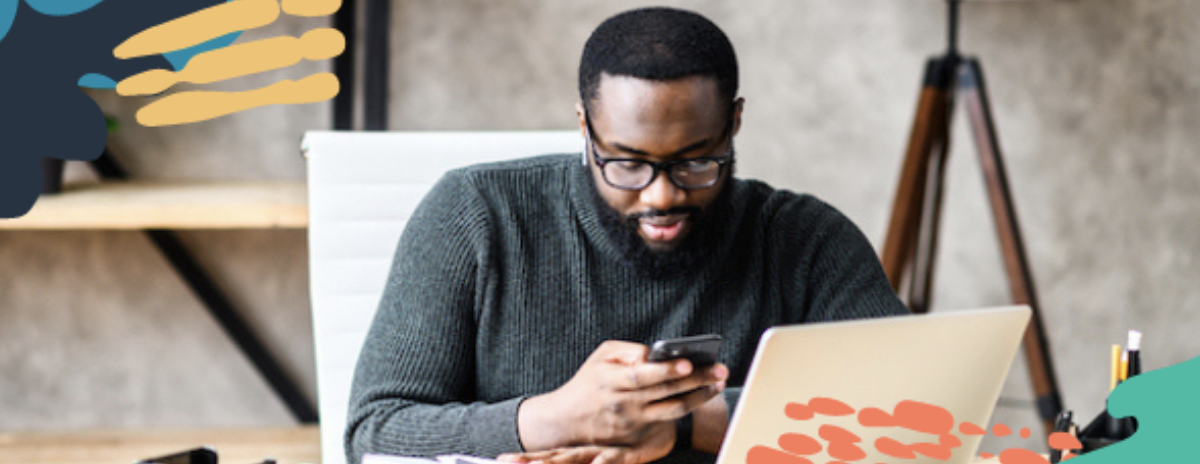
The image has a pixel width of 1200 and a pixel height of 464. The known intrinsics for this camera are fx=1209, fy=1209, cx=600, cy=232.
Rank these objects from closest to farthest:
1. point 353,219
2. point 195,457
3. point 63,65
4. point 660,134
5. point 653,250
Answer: point 195,457 < point 660,134 < point 653,250 < point 353,219 < point 63,65

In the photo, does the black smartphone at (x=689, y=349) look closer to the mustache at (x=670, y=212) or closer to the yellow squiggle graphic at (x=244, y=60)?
the mustache at (x=670, y=212)

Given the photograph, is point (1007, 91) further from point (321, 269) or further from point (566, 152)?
point (321, 269)

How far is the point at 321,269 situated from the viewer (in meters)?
1.32

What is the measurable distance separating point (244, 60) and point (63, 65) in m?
0.31

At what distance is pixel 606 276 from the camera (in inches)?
48.0

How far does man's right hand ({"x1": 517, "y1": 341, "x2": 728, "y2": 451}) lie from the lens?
919 mm

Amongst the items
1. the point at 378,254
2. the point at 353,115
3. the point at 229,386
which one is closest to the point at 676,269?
the point at 378,254

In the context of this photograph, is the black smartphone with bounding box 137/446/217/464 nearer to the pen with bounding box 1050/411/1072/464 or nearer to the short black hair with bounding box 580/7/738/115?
the short black hair with bounding box 580/7/738/115

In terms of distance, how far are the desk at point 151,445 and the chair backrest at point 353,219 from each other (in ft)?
2.74

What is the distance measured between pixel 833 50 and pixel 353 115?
960 mm

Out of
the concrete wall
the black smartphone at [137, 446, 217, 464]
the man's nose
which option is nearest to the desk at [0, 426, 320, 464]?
the concrete wall

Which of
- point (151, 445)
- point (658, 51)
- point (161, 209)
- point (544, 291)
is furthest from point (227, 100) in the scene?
point (658, 51)

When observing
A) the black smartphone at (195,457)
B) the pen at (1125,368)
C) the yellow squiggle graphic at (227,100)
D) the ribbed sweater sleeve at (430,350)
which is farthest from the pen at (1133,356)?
the yellow squiggle graphic at (227,100)

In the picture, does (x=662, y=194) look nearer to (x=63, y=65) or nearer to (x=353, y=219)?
(x=353, y=219)
